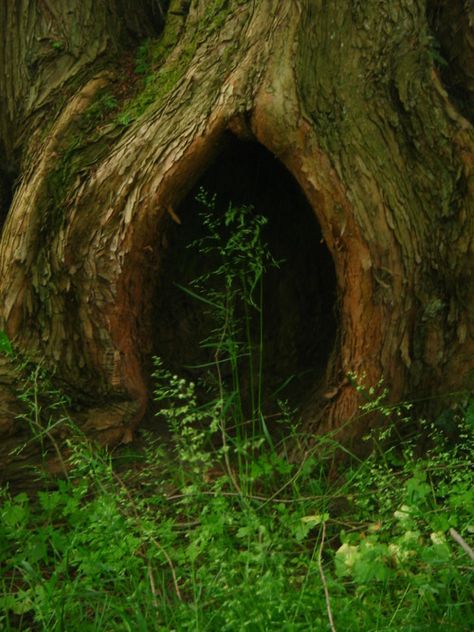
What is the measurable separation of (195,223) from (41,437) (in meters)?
1.17

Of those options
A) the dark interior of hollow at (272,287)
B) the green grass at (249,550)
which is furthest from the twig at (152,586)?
the dark interior of hollow at (272,287)

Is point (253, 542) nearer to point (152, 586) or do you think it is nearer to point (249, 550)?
point (249, 550)

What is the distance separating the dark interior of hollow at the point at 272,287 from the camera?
383 cm

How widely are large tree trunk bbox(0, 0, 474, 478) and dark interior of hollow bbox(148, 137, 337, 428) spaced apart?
84mm

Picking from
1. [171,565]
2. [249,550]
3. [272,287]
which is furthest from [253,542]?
[272,287]

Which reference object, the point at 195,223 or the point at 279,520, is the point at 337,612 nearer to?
the point at 279,520

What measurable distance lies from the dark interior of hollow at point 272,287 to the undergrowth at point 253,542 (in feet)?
1.14

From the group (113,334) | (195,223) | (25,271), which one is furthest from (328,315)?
(25,271)

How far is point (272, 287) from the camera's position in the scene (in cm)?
399

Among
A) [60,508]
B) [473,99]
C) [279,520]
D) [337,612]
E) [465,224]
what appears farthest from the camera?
[473,99]

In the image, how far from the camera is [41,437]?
3.32 m

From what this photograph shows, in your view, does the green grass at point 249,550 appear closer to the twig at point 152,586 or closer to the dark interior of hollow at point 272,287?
the twig at point 152,586

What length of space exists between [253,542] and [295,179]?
1.51m

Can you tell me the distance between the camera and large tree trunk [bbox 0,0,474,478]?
132 inches
